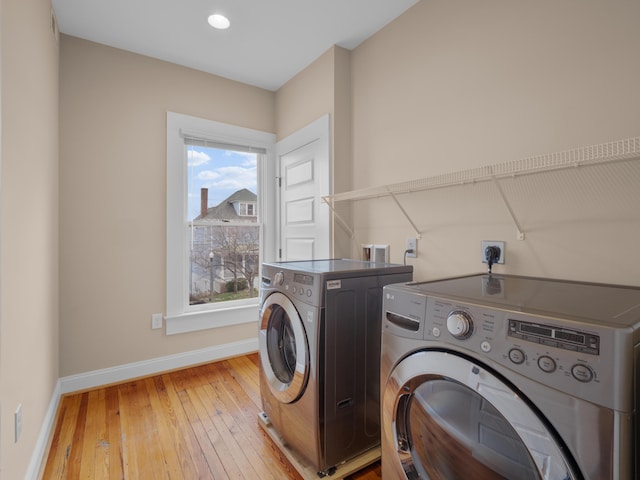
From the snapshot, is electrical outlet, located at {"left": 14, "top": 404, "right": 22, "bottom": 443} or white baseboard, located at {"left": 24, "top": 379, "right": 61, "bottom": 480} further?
white baseboard, located at {"left": 24, "top": 379, "right": 61, "bottom": 480}

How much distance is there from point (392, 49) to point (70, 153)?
237 centimetres

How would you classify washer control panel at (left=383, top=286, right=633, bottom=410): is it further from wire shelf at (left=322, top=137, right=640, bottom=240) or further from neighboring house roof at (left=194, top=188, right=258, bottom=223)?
neighboring house roof at (left=194, top=188, right=258, bottom=223)

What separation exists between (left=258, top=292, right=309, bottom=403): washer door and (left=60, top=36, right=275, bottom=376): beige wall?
1.26m

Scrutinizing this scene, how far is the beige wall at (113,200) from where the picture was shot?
7.50 ft

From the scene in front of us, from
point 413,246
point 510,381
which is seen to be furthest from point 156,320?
point 510,381

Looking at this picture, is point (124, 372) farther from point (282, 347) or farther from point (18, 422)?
point (282, 347)

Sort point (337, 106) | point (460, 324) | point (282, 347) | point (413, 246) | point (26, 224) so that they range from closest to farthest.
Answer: point (460, 324) → point (26, 224) → point (282, 347) → point (413, 246) → point (337, 106)

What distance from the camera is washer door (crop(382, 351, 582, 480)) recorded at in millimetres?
726

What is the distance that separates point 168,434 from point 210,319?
1069 millimetres

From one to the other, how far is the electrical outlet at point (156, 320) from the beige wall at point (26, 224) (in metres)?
0.67

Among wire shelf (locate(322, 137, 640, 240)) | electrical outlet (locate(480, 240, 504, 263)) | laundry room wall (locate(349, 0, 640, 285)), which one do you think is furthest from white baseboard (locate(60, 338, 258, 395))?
electrical outlet (locate(480, 240, 504, 263))

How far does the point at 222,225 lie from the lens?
9.64ft

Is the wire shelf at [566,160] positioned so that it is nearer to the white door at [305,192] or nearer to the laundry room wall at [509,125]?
the laundry room wall at [509,125]

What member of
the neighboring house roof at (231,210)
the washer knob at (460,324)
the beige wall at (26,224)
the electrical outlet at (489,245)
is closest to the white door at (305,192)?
the neighboring house roof at (231,210)
